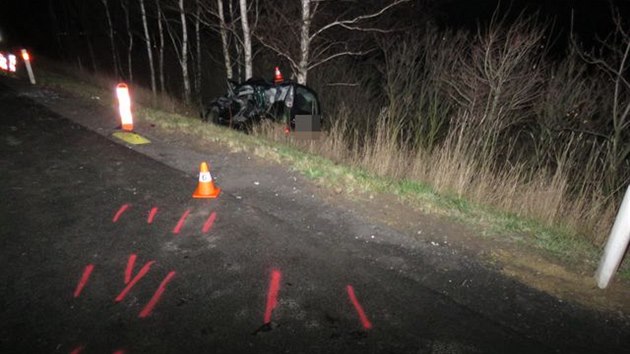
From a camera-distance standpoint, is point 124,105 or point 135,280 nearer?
point 135,280

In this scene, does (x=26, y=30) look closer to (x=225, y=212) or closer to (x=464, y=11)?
(x=464, y=11)

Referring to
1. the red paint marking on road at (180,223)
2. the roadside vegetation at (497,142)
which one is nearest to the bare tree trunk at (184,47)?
the roadside vegetation at (497,142)

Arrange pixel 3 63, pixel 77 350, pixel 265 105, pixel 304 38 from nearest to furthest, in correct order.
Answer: pixel 77 350, pixel 265 105, pixel 304 38, pixel 3 63

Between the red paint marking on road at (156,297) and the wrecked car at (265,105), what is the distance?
5876mm

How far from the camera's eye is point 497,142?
897cm

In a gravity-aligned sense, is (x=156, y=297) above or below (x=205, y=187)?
below

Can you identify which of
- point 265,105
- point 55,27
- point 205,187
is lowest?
point 205,187

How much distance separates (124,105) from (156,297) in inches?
207

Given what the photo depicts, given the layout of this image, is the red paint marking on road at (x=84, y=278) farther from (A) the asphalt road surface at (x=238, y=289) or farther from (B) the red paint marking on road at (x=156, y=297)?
(B) the red paint marking on road at (x=156, y=297)

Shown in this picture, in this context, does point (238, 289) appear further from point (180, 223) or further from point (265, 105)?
point (265, 105)

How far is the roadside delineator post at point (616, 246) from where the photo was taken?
10.5 ft

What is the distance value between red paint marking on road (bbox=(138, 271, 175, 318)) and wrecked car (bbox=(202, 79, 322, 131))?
19.3 ft

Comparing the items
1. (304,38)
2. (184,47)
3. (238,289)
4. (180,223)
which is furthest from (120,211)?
(184,47)

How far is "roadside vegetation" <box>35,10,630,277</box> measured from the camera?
517 cm
